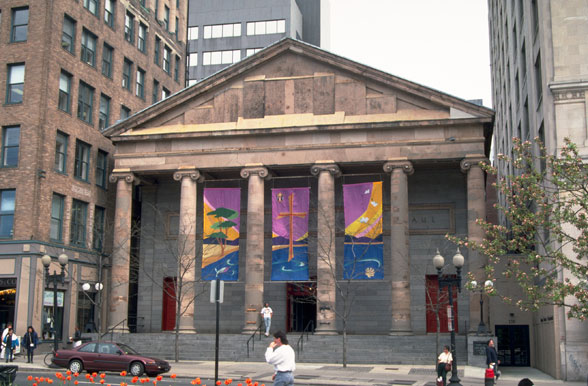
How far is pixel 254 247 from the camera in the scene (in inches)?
1535

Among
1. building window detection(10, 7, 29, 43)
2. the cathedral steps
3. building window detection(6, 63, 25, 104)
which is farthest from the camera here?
building window detection(10, 7, 29, 43)

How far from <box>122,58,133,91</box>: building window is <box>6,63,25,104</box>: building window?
31.3 ft

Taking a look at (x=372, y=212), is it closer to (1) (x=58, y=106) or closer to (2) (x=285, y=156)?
(2) (x=285, y=156)

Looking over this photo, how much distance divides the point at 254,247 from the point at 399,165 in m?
9.09

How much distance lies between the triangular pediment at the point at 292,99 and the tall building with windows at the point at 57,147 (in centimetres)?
354

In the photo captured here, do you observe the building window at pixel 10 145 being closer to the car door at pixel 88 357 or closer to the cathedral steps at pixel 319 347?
the cathedral steps at pixel 319 347

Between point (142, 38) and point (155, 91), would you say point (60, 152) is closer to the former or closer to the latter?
point (155, 91)

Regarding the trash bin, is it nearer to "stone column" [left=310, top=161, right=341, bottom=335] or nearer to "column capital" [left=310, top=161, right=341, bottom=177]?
"stone column" [left=310, top=161, right=341, bottom=335]

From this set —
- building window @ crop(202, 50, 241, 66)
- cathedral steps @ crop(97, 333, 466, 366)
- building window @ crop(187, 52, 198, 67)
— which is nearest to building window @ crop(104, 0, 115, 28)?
cathedral steps @ crop(97, 333, 466, 366)

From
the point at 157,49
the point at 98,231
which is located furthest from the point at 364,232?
the point at 157,49

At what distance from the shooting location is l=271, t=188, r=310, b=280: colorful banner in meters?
38.0

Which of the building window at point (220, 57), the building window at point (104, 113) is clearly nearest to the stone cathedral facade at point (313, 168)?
the building window at point (104, 113)

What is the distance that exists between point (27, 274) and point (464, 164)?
23721 mm

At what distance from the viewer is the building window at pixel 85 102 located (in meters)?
43.2
